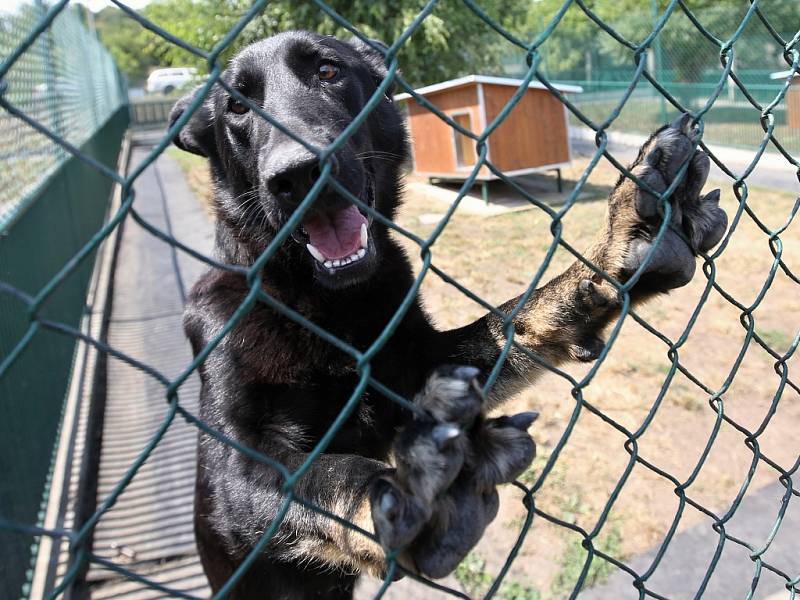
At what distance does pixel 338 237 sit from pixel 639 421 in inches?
109

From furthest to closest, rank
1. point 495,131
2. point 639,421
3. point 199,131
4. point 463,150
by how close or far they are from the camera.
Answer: point 463,150 < point 495,131 < point 639,421 < point 199,131

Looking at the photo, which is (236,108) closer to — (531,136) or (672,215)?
(672,215)

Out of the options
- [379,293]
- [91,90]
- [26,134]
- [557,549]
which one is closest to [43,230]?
[26,134]

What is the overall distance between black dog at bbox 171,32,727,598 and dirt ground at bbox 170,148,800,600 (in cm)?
30

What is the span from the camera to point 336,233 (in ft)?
6.67

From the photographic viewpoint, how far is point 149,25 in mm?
832

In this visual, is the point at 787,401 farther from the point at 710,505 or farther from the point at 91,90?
the point at 91,90

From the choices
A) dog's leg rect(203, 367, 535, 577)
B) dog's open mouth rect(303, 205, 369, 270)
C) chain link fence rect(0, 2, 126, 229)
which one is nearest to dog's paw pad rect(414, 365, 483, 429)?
dog's leg rect(203, 367, 535, 577)

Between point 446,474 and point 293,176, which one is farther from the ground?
point 293,176

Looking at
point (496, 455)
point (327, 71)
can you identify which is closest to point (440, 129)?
point (327, 71)

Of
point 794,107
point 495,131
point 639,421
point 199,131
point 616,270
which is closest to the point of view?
point 616,270

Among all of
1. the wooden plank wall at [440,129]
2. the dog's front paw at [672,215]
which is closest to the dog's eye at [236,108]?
the dog's front paw at [672,215]

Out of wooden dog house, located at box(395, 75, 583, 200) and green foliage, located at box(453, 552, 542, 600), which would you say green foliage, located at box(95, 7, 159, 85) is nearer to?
wooden dog house, located at box(395, 75, 583, 200)

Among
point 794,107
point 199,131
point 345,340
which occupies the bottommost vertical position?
point 345,340
